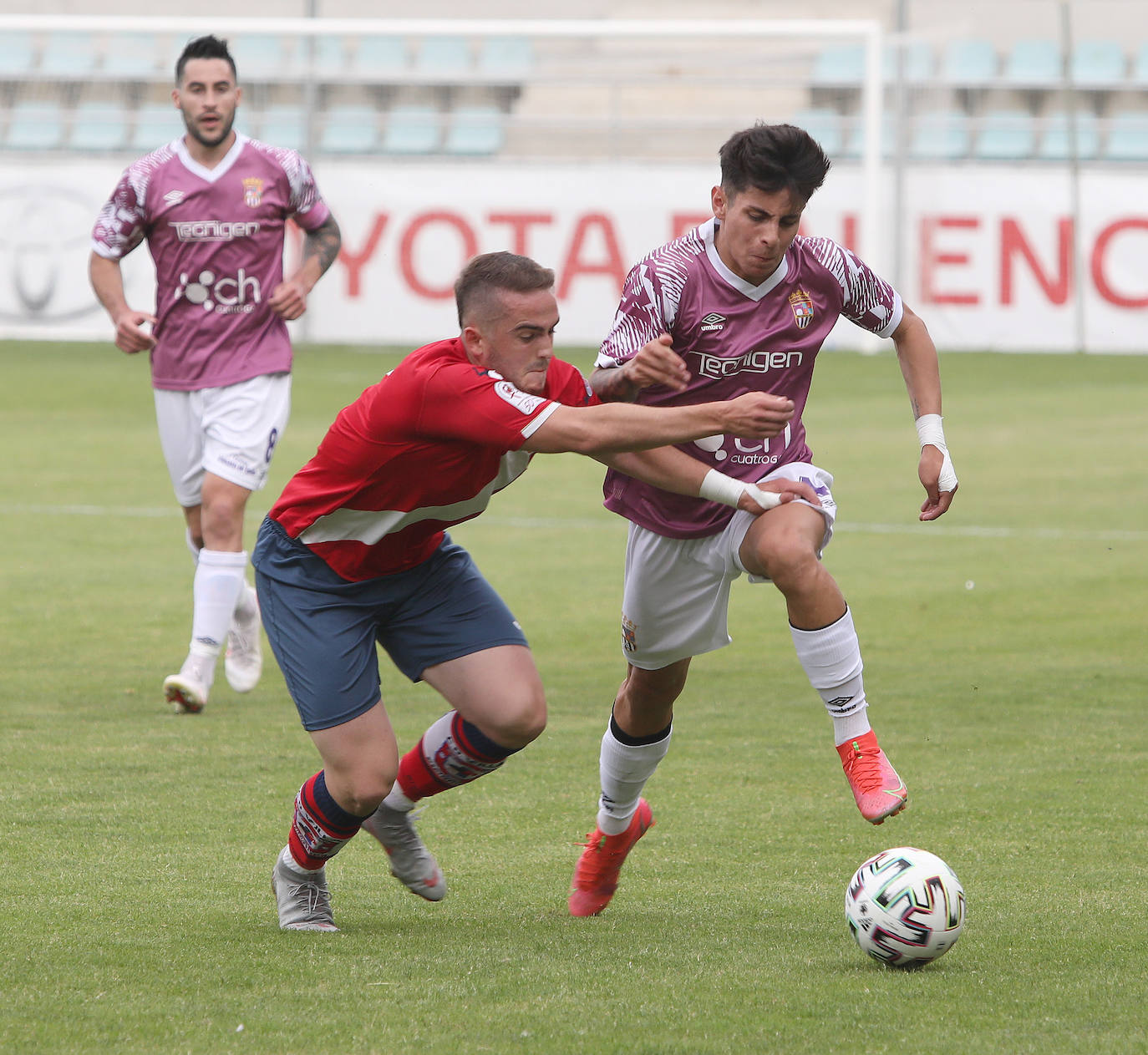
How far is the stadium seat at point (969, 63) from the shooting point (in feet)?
82.4

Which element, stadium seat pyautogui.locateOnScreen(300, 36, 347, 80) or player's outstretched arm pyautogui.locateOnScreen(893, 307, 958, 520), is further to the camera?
stadium seat pyautogui.locateOnScreen(300, 36, 347, 80)

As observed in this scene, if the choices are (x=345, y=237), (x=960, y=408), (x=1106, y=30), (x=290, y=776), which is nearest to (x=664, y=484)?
(x=290, y=776)

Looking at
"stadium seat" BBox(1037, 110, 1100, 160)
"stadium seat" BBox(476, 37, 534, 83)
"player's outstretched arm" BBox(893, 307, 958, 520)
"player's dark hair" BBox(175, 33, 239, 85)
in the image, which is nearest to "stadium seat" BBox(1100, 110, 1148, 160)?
"stadium seat" BBox(1037, 110, 1100, 160)

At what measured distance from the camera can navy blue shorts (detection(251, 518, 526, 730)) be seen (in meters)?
4.55

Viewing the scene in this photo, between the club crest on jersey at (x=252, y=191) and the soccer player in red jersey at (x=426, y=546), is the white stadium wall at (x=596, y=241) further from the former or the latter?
the soccer player in red jersey at (x=426, y=546)

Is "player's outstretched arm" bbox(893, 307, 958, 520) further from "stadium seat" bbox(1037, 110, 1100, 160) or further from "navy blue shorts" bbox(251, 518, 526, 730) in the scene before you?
"stadium seat" bbox(1037, 110, 1100, 160)

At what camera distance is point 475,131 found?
24.9 meters

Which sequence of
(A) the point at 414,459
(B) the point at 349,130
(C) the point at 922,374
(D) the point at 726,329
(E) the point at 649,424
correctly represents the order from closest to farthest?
(E) the point at 649,424
(A) the point at 414,459
(D) the point at 726,329
(C) the point at 922,374
(B) the point at 349,130

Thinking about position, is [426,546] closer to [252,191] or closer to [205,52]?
[252,191]

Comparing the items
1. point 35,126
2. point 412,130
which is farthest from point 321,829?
point 35,126

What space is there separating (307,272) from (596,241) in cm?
1564

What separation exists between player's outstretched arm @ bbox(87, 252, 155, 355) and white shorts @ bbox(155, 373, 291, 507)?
323 mm

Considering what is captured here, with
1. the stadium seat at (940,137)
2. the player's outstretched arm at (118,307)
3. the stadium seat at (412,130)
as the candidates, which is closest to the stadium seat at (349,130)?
the stadium seat at (412,130)

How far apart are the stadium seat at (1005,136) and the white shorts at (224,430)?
18.1 meters
